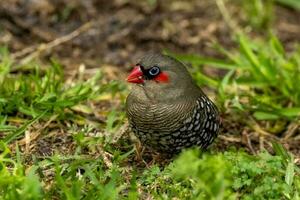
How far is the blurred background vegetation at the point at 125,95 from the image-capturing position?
4.31 m

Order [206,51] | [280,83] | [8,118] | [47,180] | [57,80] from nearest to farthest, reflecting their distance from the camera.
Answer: [47,180], [8,118], [57,80], [280,83], [206,51]

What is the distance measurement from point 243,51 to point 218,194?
9.44ft

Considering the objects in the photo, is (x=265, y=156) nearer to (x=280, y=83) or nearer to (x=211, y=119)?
(x=211, y=119)

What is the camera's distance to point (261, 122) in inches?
235

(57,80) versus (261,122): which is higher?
(57,80)

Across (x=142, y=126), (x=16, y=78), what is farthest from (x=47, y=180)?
(x=16, y=78)

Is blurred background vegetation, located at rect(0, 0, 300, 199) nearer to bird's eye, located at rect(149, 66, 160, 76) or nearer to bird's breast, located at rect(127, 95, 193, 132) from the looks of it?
bird's breast, located at rect(127, 95, 193, 132)

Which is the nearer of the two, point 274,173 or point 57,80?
point 274,173

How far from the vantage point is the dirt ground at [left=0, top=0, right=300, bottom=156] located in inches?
276

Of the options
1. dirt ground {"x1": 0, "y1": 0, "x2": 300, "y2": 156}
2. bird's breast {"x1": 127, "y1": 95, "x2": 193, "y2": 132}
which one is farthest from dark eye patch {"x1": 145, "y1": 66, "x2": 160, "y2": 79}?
dirt ground {"x1": 0, "y1": 0, "x2": 300, "y2": 156}

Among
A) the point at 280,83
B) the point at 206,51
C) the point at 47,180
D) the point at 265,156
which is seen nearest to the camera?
the point at 47,180

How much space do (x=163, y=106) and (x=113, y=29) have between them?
111 inches

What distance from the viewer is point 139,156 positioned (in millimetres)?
5070

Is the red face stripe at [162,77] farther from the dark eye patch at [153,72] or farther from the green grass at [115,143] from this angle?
the green grass at [115,143]
